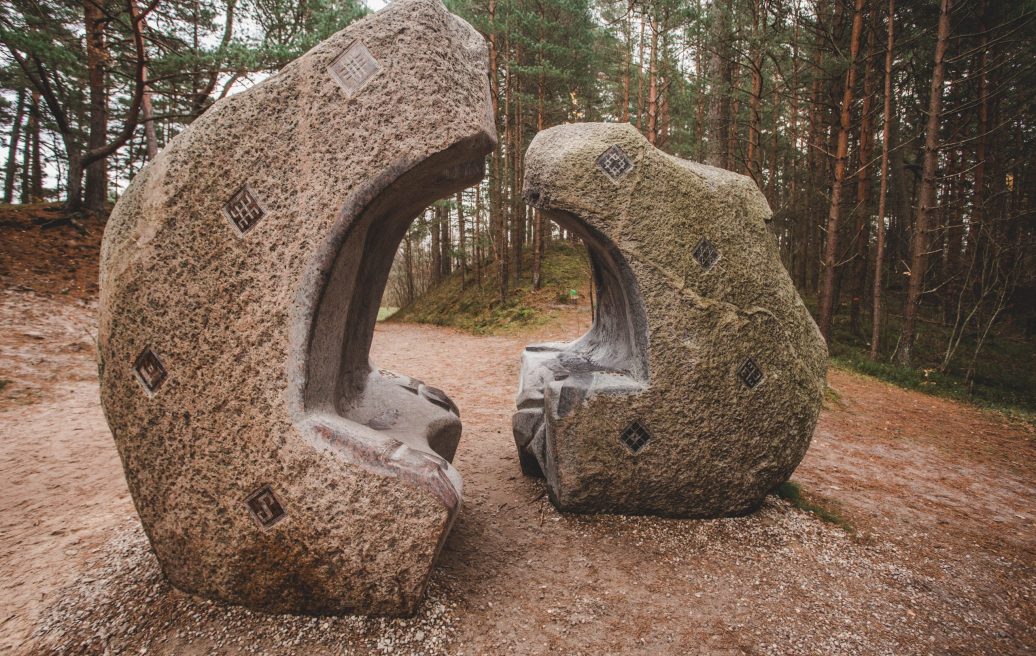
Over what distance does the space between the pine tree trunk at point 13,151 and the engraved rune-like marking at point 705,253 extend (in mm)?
17864

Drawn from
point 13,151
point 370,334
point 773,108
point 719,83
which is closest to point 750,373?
point 370,334

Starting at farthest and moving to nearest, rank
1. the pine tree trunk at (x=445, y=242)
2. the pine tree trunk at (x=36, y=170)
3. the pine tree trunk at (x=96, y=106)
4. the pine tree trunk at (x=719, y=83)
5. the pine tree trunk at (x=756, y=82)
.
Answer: the pine tree trunk at (x=445, y=242), the pine tree trunk at (x=36, y=170), the pine tree trunk at (x=719, y=83), the pine tree trunk at (x=756, y=82), the pine tree trunk at (x=96, y=106)

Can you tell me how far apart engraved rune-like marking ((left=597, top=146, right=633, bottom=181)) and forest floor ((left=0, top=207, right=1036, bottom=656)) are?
2324mm

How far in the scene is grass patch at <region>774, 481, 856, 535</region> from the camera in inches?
137

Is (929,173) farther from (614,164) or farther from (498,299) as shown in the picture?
(498,299)

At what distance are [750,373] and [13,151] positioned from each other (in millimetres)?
20466

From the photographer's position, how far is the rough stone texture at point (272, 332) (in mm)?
2209

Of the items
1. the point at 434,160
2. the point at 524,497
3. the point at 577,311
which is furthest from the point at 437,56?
the point at 577,311

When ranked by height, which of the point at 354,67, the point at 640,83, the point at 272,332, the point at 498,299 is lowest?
the point at 272,332

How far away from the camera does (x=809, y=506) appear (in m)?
3.65

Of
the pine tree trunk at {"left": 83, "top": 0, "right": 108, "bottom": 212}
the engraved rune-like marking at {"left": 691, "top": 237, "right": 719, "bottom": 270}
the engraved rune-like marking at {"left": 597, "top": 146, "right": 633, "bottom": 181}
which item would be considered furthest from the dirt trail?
the pine tree trunk at {"left": 83, "top": 0, "right": 108, "bottom": 212}

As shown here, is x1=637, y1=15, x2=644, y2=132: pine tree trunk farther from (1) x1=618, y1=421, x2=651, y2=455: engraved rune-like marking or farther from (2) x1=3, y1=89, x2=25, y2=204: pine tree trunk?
(2) x1=3, y1=89, x2=25, y2=204: pine tree trunk

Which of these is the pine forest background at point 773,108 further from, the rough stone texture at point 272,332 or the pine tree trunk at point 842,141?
the rough stone texture at point 272,332

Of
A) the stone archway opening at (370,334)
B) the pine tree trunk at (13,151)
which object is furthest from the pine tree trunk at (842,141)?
the pine tree trunk at (13,151)
